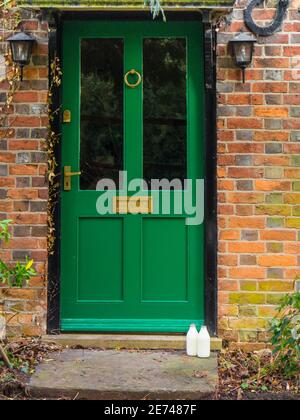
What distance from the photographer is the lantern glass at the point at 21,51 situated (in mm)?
4816

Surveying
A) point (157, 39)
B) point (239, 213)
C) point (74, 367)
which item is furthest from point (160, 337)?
point (157, 39)

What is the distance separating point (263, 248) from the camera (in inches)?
193

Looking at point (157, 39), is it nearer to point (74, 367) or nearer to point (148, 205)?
point (148, 205)

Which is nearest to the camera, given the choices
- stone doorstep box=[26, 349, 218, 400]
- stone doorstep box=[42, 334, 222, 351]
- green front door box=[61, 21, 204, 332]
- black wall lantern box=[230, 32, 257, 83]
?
stone doorstep box=[26, 349, 218, 400]

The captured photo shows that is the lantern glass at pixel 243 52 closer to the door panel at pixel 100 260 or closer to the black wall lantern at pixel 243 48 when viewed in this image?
the black wall lantern at pixel 243 48

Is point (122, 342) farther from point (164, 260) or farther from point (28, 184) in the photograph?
point (28, 184)

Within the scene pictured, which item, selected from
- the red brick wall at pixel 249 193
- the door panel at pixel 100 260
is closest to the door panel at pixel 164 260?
the door panel at pixel 100 260

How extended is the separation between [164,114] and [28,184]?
127cm

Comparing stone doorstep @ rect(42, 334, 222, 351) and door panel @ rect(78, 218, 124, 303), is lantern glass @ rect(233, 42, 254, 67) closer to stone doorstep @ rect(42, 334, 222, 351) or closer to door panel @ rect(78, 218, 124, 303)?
door panel @ rect(78, 218, 124, 303)

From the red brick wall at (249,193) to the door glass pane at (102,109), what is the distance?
372 millimetres

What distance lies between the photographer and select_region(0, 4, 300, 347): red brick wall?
4887 millimetres

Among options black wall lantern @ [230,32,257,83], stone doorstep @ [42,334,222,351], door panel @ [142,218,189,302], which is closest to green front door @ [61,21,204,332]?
door panel @ [142,218,189,302]

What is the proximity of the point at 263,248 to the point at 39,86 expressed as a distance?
223 cm

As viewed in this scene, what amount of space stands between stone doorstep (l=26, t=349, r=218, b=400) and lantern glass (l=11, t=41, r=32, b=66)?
7.66 feet
